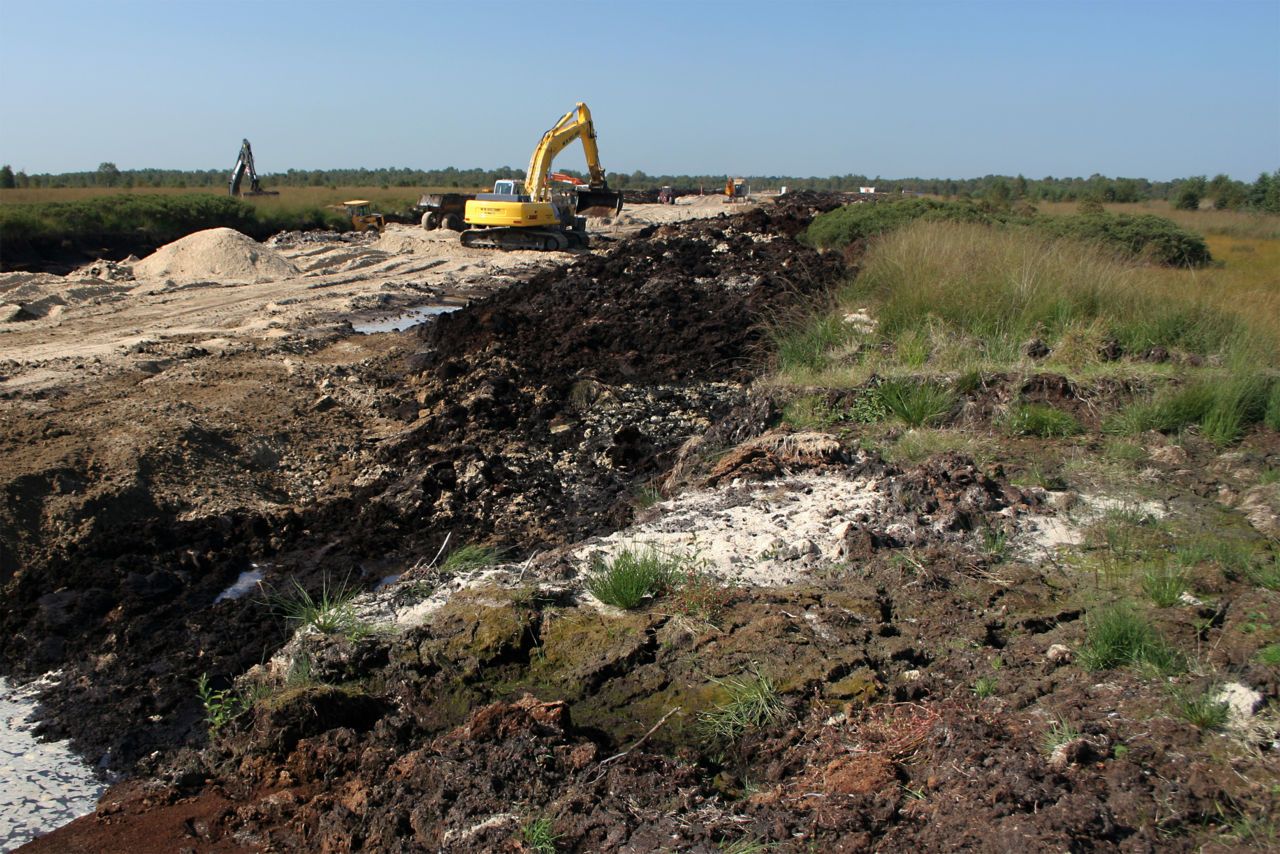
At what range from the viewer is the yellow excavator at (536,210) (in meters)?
23.2

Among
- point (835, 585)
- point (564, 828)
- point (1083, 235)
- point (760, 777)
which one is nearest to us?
point (564, 828)

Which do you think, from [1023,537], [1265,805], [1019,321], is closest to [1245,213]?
[1019,321]

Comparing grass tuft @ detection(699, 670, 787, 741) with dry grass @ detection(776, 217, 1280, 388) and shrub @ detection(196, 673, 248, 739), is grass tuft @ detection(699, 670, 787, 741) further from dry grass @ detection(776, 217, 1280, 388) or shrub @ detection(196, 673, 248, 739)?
dry grass @ detection(776, 217, 1280, 388)

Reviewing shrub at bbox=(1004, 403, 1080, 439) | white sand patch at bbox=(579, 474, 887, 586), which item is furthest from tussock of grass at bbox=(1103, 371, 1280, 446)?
white sand patch at bbox=(579, 474, 887, 586)

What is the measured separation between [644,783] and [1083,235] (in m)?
15.9

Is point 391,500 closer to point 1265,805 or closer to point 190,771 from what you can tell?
point 190,771

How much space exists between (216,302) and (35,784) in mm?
12877

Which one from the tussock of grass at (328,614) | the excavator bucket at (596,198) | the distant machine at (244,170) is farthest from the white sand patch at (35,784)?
the distant machine at (244,170)

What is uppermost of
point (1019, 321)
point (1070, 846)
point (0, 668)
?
point (1019, 321)

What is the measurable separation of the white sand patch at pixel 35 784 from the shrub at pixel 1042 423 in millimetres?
6140

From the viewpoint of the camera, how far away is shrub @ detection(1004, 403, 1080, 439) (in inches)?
285

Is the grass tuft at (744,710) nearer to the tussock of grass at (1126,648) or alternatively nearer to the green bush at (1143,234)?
the tussock of grass at (1126,648)

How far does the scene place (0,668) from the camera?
5559 mm

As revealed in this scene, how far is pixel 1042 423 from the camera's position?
24.0 ft
